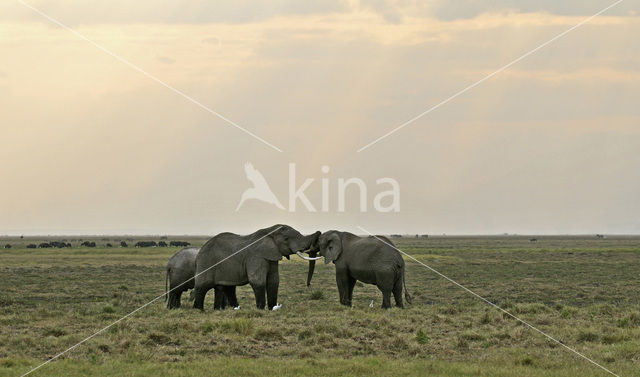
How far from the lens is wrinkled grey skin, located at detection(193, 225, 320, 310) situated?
23.3 metres

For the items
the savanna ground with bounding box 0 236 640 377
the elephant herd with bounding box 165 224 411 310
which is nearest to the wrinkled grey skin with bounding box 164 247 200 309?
the elephant herd with bounding box 165 224 411 310

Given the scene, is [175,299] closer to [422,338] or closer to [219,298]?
[219,298]

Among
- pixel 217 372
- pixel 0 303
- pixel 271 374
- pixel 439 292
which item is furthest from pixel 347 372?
pixel 439 292

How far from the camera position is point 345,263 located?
25.5m

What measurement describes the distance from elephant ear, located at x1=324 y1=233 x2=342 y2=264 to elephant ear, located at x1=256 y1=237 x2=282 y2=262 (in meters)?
2.21

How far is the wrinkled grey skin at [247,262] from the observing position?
76.5 ft

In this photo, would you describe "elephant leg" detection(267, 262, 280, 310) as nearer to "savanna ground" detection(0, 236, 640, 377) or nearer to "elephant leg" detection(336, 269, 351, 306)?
"savanna ground" detection(0, 236, 640, 377)

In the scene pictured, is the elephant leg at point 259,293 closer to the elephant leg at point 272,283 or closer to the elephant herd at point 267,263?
the elephant herd at point 267,263

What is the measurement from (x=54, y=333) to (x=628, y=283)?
3136 cm

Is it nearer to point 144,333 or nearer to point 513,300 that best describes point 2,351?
point 144,333

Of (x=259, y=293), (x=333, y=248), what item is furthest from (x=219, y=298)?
(x=333, y=248)

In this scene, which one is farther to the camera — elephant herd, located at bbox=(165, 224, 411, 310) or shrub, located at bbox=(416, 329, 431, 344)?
elephant herd, located at bbox=(165, 224, 411, 310)

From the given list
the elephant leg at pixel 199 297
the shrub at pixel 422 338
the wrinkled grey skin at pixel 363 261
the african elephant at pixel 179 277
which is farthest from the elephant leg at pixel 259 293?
the shrub at pixel 422 338

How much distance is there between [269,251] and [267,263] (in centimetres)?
38
